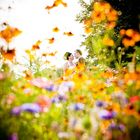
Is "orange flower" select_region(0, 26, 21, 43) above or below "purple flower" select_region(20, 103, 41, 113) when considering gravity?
above

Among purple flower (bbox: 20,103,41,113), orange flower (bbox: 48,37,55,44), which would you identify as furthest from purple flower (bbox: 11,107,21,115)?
orange flower (bbox: 48,37,55,44)

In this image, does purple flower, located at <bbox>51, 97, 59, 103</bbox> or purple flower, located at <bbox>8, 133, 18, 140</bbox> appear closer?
purple flower, located at <bbox>8, 133, 18, 140</bbox>

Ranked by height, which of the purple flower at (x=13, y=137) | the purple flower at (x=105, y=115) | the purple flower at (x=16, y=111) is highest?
the purple flower at (x=16, y=111)

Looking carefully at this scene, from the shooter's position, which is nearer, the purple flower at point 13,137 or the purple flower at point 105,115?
the purple flower at point 13,137

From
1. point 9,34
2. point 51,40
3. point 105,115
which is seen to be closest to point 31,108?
point 105,115

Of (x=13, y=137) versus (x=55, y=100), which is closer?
(x=13, y=137)

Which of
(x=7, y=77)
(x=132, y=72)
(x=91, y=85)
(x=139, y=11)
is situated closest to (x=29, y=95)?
(x=7, y=77)

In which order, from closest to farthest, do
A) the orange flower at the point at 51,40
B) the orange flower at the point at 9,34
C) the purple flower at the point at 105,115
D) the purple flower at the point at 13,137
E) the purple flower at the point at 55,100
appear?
the purple flower at the point at 13,137 → the purple flower at the point at 105,115 → the purple flower at the point at 55,100 → the orange flower at the point at 9,34 → the orange flower at the point at 51,40

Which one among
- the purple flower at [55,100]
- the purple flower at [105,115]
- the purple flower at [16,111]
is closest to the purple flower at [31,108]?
the purple flower at [16,111]

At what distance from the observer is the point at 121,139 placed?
6.31 ft

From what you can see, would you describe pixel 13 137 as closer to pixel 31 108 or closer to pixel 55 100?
pixel 31 108

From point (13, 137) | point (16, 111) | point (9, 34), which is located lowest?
point (13, 137)

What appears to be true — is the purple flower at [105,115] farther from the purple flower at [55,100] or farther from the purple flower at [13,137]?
the purple flower at [13,137]

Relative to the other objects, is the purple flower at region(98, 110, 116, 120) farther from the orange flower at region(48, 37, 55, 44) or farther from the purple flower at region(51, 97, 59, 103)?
the orange flower at region(48, 37, 55, 44)
